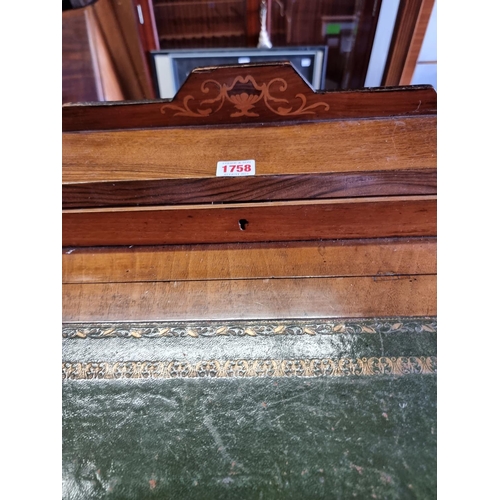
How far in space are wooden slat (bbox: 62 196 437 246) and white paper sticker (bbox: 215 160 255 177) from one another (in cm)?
8

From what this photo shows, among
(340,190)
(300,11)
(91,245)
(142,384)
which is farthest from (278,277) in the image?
(300,11)

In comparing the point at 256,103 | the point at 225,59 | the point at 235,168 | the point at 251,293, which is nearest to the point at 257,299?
the point at 251,293

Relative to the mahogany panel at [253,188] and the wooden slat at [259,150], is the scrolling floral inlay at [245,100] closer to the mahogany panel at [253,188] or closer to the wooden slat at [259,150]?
the wooden slat at [259,150]

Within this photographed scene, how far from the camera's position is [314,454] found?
2.31 feet

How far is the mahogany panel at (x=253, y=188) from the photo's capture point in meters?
0.92

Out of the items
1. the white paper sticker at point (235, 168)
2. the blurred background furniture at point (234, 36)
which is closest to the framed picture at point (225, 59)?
the blurred background furniture at point (234, 36)

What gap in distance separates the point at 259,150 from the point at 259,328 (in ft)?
1.46

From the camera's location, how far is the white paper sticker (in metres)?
0.95

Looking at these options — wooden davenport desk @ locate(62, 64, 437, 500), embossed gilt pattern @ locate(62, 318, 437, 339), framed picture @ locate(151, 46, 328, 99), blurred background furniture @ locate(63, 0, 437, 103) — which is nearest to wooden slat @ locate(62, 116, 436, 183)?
wooden davenport desk @ locate(62, 64, 437, 500)

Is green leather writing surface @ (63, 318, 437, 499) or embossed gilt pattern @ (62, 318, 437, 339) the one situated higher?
embossed gilt pattern @ (62, 318, 437, 339)

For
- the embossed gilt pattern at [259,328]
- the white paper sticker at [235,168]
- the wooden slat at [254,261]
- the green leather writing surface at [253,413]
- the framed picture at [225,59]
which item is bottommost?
the green leather writing surface at [253,413]

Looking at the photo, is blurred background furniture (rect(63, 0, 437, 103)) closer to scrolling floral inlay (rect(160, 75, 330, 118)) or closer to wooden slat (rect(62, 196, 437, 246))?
scrolling floral inlay (rect(160, 75, 330, 118))

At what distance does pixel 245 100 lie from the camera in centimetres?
104

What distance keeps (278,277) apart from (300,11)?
1.18 m
